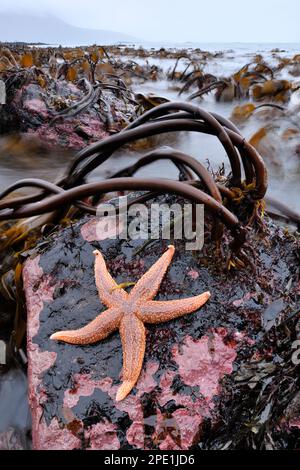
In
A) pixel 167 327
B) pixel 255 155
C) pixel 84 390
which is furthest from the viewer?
pixel 255 155

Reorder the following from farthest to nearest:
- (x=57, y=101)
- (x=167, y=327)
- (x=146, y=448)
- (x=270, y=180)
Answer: (x=57, y=101) < (x=270, y=180) < (x=167, y=327) < (x=146, y=448)

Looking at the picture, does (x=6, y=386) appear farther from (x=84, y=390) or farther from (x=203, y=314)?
(x=203, y=314)

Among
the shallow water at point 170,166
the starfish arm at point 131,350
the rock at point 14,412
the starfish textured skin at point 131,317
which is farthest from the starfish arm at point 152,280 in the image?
the shallow water at point 170,166

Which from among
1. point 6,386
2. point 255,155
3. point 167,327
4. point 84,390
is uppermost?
point 255,155

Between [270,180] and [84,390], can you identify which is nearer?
[84,390]

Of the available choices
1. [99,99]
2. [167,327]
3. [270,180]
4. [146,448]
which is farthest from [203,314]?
[99,99]

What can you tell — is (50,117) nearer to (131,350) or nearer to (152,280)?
(152,280)

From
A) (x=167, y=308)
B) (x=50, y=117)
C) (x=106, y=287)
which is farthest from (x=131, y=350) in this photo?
(x=50, y=117)
